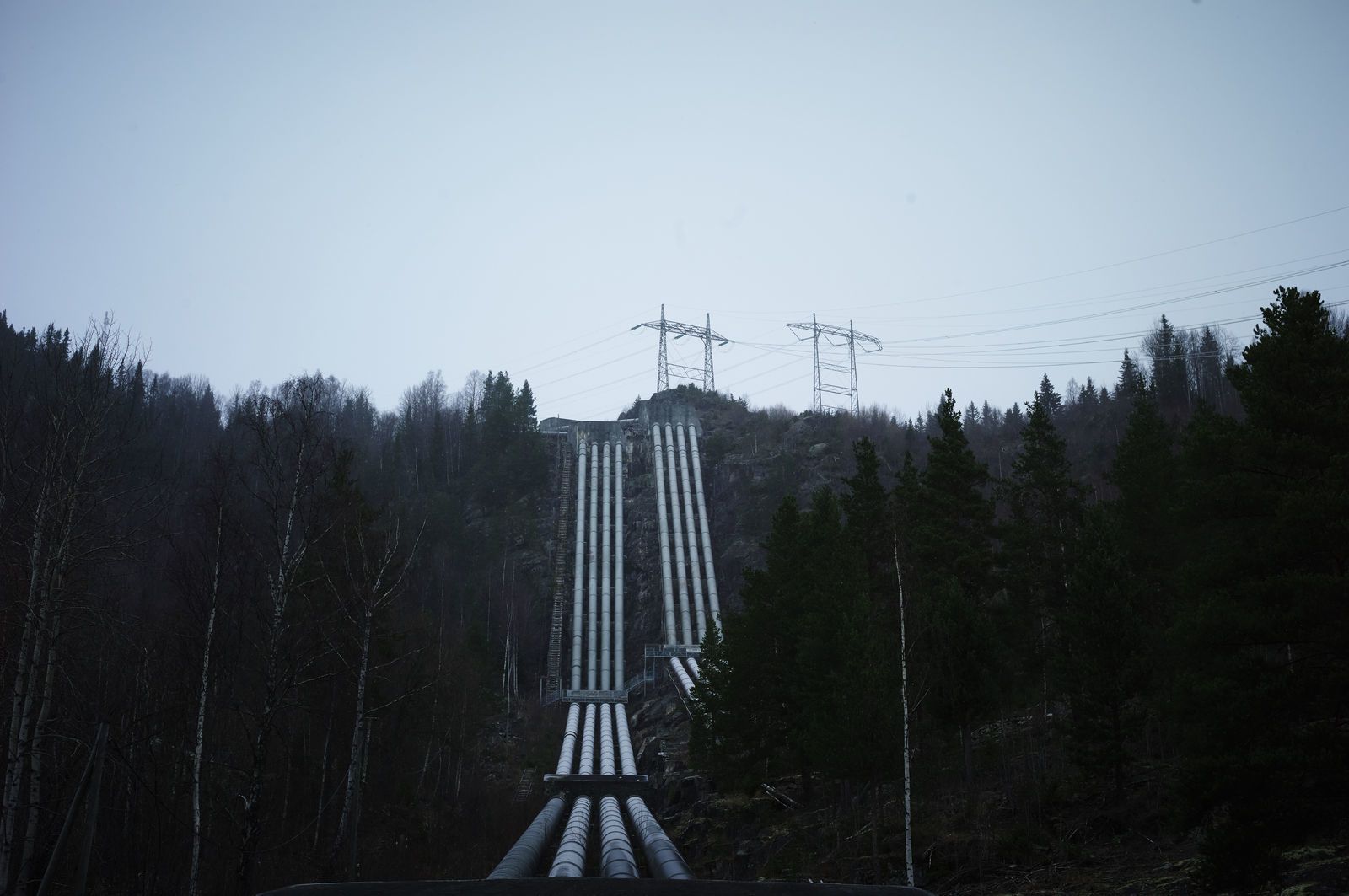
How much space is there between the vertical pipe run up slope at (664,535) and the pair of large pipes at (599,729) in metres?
3.27

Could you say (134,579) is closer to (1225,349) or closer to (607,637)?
(607,637)

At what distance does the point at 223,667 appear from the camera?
63.0ft

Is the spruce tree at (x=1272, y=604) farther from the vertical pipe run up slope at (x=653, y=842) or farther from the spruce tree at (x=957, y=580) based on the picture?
the vertical pipe run up slope at (x=653, y=842)

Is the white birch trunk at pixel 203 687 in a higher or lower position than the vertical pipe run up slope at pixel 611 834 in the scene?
higher

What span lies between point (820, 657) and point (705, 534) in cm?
4474

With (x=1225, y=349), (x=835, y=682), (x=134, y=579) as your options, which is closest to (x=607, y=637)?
(x=134, y=579)

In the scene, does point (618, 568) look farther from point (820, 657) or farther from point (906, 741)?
point (906, 741)

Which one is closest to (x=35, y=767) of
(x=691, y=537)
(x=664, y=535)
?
(x=664, y=535)

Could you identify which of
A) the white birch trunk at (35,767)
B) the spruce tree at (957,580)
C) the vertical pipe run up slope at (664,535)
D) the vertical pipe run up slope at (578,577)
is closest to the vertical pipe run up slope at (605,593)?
the vertical pipe run up slope at (578,577)

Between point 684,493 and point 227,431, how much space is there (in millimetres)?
39138

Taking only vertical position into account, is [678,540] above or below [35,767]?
above

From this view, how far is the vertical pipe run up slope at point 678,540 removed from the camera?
61938mm

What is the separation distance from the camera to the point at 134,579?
135ft

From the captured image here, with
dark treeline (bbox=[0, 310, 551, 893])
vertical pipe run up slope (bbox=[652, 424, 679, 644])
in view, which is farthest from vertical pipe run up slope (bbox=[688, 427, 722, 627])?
dark treeline (bbox=[0, 310, 551, 893])
